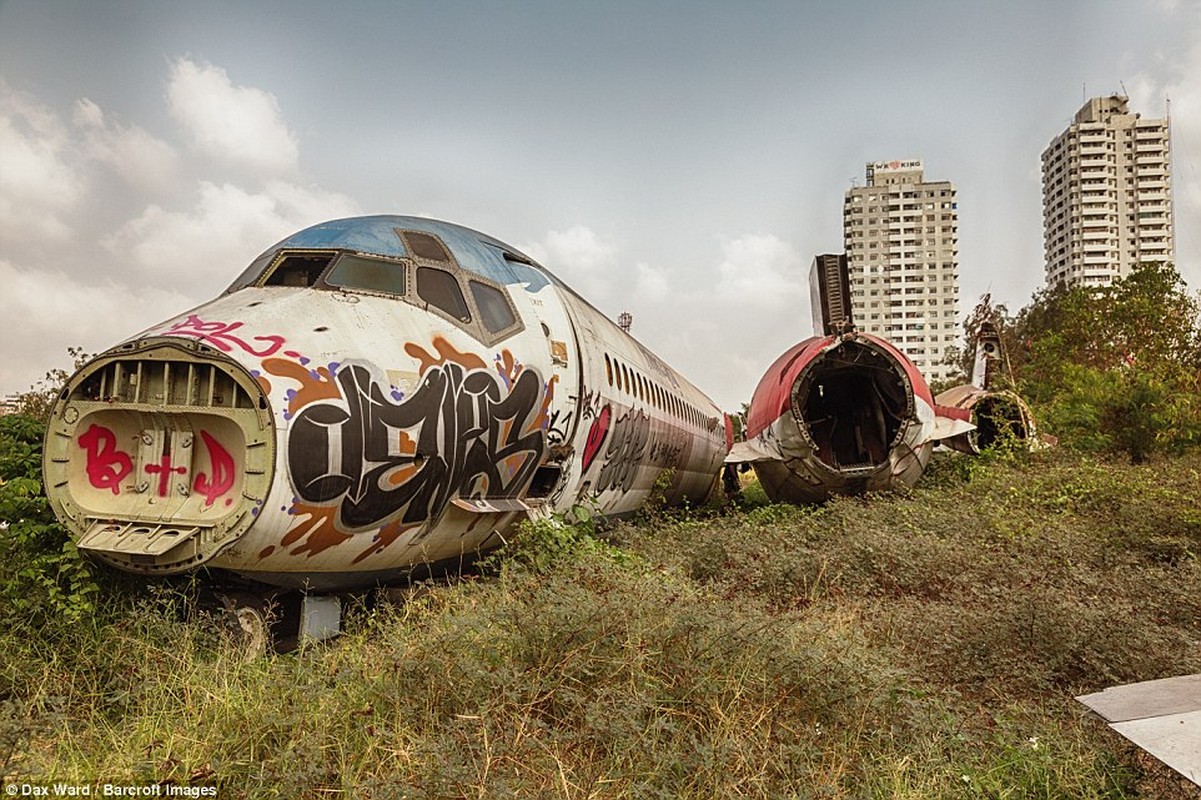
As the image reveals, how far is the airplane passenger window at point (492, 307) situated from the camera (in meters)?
7.23

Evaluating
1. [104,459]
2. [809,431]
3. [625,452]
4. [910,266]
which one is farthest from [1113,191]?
[104,459]

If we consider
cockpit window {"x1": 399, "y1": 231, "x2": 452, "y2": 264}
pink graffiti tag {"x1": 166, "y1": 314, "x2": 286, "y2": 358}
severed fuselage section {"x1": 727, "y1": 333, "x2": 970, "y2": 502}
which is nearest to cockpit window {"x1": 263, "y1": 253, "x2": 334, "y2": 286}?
cockpit window {"x1": 399, "y1": 231, "x2": 452, "y2": 264}

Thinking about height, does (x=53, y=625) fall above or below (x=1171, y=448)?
below

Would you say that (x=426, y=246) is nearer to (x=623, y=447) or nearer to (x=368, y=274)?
(x=368, y=274)

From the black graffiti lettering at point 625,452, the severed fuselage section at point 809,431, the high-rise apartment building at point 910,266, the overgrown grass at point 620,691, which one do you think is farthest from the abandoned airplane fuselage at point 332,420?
the high-rise apartment building at point 910,266

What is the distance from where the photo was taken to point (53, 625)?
216 inches

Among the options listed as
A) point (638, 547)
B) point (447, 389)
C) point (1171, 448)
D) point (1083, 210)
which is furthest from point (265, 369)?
point (1083, 210)

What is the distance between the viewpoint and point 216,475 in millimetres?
5352

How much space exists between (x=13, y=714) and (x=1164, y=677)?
6848 millimetres

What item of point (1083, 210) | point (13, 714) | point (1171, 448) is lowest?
point (13, 714)

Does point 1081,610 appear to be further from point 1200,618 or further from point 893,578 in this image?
point 893,578

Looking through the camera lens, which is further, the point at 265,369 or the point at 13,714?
the point at 265,369

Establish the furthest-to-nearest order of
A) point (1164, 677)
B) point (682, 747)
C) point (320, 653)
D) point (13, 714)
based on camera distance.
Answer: point (320, 653)
point (1164, 677)
point (13, 714)
point (682, 747)

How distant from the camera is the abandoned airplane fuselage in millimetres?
5238
